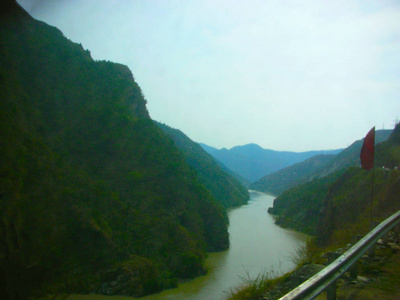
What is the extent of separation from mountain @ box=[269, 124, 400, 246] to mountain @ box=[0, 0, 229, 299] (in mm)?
13263


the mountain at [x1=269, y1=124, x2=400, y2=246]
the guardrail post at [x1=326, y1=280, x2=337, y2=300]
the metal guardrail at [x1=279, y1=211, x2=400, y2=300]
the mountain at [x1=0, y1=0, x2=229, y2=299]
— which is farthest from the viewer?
the mountain at [x1=0, y1=0, x2=229, y2=299]

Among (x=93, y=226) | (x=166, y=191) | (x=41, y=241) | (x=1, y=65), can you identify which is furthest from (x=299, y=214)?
(x=1, y=65)

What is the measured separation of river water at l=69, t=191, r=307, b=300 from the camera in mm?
23688

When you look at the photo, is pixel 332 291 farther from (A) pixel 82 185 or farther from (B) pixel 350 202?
(B) pixel 350 202

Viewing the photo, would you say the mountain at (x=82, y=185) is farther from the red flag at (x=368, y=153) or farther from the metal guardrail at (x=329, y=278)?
the metal guardrail at (x=329, y=278)

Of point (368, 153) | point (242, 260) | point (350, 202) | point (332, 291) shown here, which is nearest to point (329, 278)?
point (332, 291)

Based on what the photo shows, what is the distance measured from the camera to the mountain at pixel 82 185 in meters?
21.5

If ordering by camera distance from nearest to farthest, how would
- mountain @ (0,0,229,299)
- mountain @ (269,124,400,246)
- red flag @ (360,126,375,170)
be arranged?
red flag @ (360,126,375,170), mountain @ (269,124,400,246), mountain @ (0,0,229,299)

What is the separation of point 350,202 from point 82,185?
24856 mm

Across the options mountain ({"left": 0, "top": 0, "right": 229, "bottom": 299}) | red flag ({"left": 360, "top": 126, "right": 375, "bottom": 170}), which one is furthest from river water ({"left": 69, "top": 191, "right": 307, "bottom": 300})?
red flag ({"left": 360, "top": 126, "right": 375, "bottom": 170})

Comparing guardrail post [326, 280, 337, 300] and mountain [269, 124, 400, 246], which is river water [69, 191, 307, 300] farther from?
guardrail post [326, 280, 337, 300]

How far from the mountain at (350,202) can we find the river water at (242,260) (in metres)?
2.84

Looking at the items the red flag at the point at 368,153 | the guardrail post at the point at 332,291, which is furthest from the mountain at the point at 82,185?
the guardrail post at the point at 332,291

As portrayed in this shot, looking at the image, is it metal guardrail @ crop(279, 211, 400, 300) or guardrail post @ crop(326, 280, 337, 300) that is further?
guardrail post @ crop(326, 280, 337, 300)
